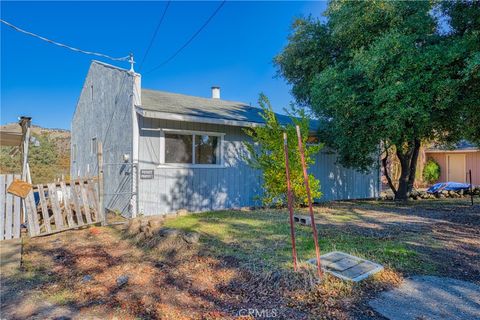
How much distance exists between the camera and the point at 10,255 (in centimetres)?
489

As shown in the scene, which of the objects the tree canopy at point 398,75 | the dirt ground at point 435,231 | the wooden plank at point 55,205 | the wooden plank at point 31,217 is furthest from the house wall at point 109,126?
the tree canopy at point 398,75

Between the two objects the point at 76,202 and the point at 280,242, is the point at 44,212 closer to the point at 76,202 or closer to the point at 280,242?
the point at 76,202

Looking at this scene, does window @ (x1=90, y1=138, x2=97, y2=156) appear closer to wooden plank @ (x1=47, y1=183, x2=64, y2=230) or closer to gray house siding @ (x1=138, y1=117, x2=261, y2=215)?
gray house siding @ (x1=138, y1=117, x2=261, y2=215)

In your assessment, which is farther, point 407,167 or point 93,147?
point 407,167

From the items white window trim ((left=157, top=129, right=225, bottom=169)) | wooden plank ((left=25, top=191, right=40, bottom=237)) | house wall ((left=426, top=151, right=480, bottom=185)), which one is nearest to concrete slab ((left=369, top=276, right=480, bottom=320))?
wooden plank ((left=25, top=191, right=40, bottom=237))

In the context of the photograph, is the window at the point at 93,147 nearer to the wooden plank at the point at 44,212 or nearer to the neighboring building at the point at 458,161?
the wooden plank at the point at 44,212

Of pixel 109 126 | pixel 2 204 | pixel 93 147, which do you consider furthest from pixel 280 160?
pixel 93 147

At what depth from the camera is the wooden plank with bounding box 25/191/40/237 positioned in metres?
5.94

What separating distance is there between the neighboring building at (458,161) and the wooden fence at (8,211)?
21149 mm

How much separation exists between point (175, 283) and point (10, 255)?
324 cm

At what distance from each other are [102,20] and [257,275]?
10.8m

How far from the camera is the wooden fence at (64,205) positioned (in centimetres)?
601

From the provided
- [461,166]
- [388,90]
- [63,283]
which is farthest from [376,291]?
[461,166]

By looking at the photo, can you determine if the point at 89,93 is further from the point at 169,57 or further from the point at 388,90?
the point at 388,90
